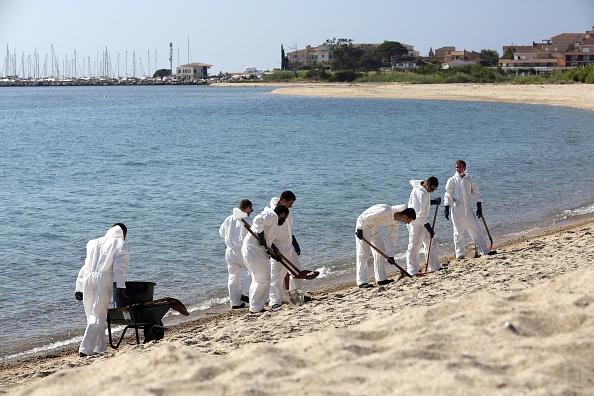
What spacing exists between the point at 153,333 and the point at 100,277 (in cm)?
96

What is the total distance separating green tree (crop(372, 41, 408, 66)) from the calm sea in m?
98.8

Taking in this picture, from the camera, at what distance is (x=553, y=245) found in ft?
46.1

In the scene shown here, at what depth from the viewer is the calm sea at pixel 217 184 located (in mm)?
15125

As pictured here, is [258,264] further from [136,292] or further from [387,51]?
[387,51]

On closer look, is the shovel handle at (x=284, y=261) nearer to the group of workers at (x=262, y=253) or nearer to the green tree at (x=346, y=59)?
the group of workers at (x=262, y=253)

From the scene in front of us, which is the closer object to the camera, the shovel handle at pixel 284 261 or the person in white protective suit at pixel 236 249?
the shovel handle at pixel 284 261

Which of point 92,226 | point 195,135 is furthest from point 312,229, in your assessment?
point 195,135

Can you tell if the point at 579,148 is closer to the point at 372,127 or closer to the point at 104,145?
the point at 372,127

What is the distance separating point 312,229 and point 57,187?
13641 millimetres

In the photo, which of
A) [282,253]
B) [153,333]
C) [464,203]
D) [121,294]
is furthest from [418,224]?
[121,294]

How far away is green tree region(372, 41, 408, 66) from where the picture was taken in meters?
163

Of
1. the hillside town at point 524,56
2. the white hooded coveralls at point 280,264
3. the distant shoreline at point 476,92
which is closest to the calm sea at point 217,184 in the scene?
the white hooded coveralls at point 280,264

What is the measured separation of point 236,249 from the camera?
1195 cm

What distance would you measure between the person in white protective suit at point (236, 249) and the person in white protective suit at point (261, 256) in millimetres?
425
